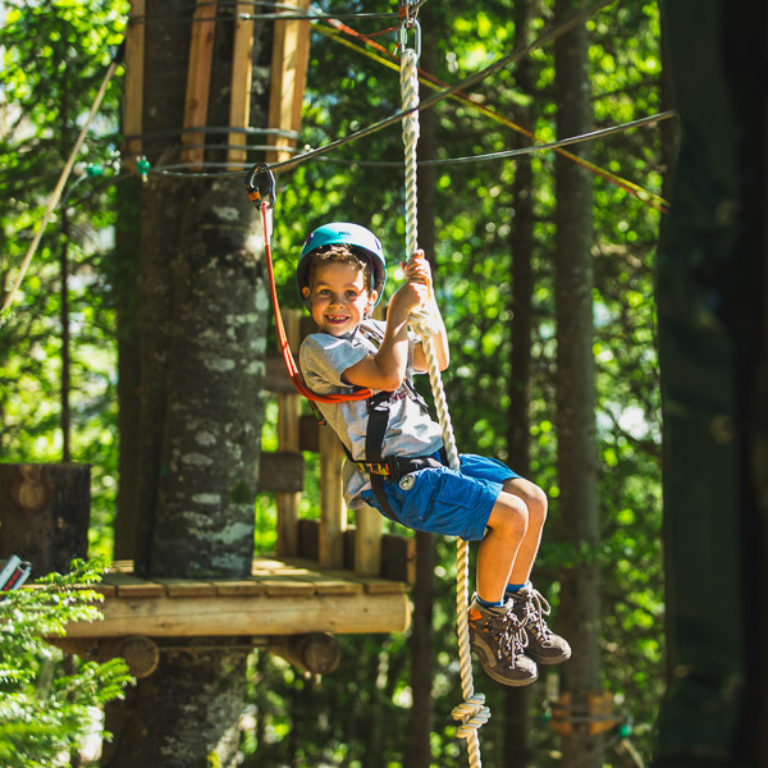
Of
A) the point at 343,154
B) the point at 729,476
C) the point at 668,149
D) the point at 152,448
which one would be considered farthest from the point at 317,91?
the point at 729,476

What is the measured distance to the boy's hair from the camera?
140 inches

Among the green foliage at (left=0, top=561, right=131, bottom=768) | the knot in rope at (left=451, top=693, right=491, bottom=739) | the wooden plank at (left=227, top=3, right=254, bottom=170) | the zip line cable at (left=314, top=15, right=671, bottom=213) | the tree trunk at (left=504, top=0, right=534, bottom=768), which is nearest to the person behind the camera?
the green foliage at (left=0, top=561, right=131, bottom=768)

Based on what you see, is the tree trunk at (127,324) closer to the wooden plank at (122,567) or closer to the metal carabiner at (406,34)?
the wooden plank at (122,567)

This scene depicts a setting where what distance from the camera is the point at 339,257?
11.7 ft

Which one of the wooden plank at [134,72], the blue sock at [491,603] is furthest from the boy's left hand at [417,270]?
the wooden plank at [134,72]

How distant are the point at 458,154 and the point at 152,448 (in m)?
4.78

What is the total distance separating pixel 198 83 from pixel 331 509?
2234 millimetres

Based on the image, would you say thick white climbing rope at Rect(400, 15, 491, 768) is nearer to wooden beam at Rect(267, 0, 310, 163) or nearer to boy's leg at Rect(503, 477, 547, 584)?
boy's leg at Rect(503, 477, 547, 584)

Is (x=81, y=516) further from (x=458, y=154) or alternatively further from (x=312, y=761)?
(x=312, y=761)

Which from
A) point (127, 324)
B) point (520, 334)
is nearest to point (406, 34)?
point (127, 324)

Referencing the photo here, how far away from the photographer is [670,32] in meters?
1.60

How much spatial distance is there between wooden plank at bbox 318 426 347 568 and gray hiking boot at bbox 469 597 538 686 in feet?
6.79

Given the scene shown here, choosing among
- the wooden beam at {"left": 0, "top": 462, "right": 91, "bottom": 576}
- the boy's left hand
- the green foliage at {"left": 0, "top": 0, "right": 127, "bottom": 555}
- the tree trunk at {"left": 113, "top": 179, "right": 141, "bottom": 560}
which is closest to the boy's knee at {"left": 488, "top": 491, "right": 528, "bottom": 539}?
the boy's left hand

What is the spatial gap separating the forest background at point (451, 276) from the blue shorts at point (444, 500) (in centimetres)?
412
